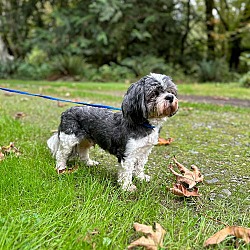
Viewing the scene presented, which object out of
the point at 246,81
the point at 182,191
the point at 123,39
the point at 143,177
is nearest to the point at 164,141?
the point at 143,177

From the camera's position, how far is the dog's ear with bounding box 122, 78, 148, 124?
3143 millimetres

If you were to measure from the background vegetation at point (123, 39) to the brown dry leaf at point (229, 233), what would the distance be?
51.9 feet

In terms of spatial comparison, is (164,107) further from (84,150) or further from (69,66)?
(69,66)

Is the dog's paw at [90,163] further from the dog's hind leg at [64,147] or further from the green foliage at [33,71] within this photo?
the green foliage at [33,71]

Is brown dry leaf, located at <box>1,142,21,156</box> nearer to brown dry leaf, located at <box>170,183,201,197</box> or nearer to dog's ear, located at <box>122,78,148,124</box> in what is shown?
dog's ear, located at <box>122,78,148,124</box>

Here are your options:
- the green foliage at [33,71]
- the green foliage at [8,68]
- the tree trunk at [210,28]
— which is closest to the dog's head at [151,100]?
the green foliage at [33,71]

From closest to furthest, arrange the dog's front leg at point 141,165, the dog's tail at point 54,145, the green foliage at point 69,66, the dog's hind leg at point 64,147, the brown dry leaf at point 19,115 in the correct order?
the dog's front leg at point 141,165 < the dog's hind leg at point 64,147 < the dog's tail at point 54,145 < the brown dry leaf at point 19,115 < the green foliage at point 69,66

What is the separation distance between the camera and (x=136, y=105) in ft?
10.4

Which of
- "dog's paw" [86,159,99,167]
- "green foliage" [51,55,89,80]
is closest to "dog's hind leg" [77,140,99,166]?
"dog's paw" [86,159,99,167]

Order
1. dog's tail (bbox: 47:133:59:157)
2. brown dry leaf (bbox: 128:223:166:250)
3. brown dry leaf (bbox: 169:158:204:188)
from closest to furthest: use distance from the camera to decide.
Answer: brown dry leaf (bbox: 128:223:166:250)
brown dry leaf (bbox: 169:158:204:188)
dog's tail (bbox: 47:133:59:157)

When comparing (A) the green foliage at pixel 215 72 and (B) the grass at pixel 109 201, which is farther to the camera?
(A) the green foliage at pixel 215 72

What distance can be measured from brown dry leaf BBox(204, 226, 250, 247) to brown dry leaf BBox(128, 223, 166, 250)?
1.05ft

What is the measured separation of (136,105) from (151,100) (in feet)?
0.49

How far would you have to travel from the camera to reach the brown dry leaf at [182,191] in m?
3.09
